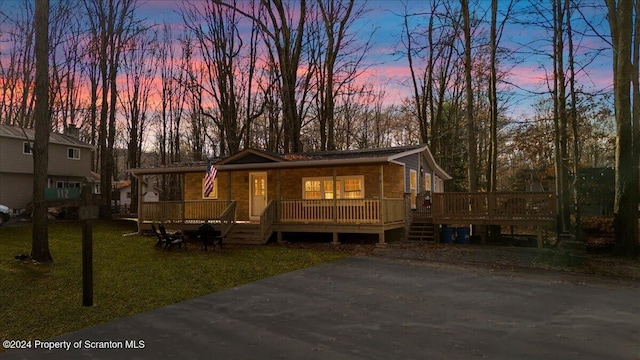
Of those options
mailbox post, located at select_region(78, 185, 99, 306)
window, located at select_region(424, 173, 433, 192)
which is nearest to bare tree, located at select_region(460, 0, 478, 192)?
window, located at select_region(424, 173, 433, 192)

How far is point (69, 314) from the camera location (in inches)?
266

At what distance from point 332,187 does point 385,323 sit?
38.2 feet

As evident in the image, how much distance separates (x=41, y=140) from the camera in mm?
11203

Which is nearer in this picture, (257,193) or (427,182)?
(257,193)

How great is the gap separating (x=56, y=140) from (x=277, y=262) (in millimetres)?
25569

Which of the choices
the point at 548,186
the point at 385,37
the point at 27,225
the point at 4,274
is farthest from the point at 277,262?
the point at 548,186

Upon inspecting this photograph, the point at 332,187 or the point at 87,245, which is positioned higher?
the point at 332,187

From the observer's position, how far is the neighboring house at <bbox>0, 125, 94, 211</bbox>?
2628cm

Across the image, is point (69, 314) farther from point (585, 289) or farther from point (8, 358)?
point (585, 289)

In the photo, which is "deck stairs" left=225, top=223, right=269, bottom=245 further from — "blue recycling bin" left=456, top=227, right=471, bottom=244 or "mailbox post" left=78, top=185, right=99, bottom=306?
"mailbox post" left=78, top=185, right=99, bottom=306

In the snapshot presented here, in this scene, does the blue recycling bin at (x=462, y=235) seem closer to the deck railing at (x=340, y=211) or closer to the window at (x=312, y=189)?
the deck railing at (x=340, y=211)

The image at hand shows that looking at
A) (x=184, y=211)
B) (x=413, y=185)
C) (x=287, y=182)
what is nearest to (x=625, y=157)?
(x=413, y=185)

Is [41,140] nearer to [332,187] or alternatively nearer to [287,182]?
[287,182]

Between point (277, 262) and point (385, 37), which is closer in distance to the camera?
point (277, 262)
